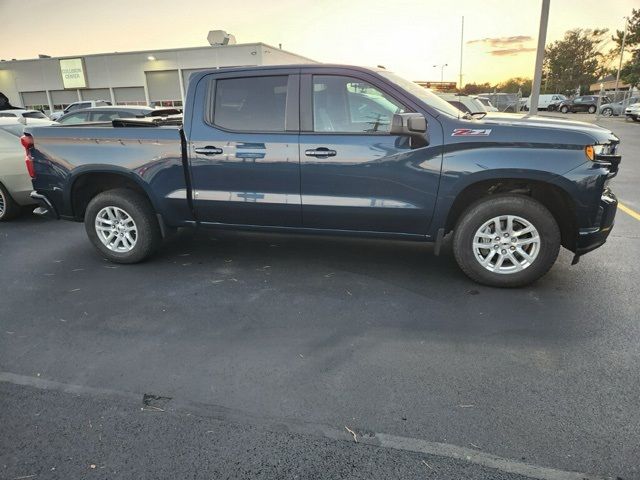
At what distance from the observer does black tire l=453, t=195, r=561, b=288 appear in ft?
13.3

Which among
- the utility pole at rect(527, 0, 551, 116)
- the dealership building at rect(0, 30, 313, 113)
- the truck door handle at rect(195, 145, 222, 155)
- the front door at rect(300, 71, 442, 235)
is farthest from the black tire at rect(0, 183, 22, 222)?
the dealership building at rect(0, 30, 313, 113)

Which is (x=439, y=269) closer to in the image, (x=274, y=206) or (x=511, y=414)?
(x=274, y=206)

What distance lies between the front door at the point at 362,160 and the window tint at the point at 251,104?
0.85 ft

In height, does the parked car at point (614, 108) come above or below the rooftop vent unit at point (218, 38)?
below

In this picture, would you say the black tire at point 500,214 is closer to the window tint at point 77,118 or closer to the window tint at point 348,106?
→ the window tint at point 348,106

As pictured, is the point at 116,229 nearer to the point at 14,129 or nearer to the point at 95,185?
the point at 95,185

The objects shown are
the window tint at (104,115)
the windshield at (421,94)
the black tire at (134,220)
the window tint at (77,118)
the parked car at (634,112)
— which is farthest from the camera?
the parked car at (634,112)

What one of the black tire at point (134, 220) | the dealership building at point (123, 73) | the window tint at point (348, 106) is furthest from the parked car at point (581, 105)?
the black tire at point (134, 220)

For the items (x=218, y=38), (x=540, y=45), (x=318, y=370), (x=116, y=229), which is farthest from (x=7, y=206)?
(x=218, y=38)

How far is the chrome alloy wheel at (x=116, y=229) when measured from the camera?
5107 millimetres

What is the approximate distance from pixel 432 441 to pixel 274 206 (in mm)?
2755

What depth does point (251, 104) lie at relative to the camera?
4.55 meters

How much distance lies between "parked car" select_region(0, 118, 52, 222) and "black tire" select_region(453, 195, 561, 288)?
20.6 ft

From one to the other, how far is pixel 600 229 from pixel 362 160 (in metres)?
2.14
